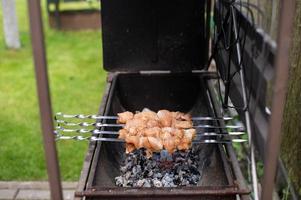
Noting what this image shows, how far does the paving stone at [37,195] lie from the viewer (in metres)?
3.11

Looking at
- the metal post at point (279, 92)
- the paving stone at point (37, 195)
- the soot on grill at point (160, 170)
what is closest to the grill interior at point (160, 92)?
the soot on grill at point (160, 170)

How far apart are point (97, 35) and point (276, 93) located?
588cm

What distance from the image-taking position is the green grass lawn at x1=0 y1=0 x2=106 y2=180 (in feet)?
11.6

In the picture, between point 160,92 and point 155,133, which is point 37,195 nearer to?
point 160,92

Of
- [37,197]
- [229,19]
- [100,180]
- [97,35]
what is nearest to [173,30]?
[229,19]

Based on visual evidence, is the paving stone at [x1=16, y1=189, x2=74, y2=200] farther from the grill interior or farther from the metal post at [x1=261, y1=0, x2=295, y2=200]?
the metal post at [x1=261, y1=0, x2=295, y2=200]

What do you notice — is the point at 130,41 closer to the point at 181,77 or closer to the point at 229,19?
the point at 181,77

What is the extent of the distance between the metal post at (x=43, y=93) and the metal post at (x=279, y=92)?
654mm

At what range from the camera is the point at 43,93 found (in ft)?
4.14

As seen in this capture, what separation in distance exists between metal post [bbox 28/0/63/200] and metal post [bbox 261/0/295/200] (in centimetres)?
65

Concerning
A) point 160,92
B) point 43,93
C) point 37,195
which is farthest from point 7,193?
point 43,93

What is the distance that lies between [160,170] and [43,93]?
40.2 inches

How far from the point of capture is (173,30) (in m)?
2.78

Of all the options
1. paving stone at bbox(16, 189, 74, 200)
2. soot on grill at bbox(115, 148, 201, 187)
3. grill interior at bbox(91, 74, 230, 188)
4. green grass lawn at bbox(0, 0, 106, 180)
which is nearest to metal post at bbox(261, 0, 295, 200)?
soot on grill at bbox(115, 148, 201, 187)
